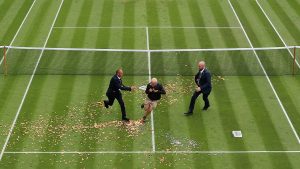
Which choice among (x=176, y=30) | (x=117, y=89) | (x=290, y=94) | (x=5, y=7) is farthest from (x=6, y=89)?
(x=290, y=94)

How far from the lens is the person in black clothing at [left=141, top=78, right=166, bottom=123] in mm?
24391

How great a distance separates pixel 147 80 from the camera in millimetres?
29250

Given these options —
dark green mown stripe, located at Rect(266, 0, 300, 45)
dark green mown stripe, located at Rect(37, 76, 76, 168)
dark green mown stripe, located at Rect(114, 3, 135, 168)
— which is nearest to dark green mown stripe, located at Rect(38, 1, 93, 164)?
dark green mown stripe, located at Rect(37, 76, 76, 168)

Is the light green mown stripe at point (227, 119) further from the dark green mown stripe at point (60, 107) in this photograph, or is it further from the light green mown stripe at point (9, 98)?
the light green mown stripe at point (9, 98)

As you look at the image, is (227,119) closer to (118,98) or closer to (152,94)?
(152,94)

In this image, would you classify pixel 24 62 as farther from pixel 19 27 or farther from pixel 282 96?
pixel 282 96

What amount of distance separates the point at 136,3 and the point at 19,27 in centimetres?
797

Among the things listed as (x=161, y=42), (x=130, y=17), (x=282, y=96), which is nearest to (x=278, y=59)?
(x=282, y=96)

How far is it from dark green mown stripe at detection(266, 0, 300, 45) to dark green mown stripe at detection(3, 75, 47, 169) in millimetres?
14219

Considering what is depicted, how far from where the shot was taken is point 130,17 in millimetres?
37750

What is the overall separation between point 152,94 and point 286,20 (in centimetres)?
1538

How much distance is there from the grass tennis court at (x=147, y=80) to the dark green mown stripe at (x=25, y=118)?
39 mm

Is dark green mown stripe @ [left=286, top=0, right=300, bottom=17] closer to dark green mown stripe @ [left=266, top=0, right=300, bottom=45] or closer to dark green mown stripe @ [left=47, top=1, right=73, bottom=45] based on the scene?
dark green mown stripe @ [left=266, top=0, right=300, bottom=45]

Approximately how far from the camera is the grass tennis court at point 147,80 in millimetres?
23266
